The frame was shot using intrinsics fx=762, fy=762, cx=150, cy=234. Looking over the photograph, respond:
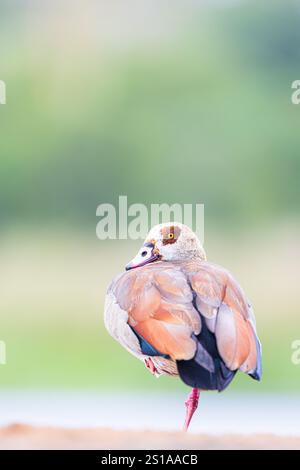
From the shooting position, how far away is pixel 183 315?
1.67m

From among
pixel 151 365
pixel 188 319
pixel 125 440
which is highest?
pixel 188 319

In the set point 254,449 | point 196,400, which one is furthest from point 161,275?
point 254,449

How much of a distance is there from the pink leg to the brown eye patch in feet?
1.20

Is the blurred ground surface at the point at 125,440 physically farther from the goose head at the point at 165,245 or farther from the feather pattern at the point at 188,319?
the goose head at the point at 165,245

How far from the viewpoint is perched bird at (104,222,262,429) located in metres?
1.60

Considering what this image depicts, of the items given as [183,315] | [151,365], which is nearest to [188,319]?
[183,315]

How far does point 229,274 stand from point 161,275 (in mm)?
191

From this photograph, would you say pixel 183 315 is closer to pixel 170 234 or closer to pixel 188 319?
pixel 188 319

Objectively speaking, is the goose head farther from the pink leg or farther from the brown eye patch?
the pink leg

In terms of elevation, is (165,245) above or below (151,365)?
above

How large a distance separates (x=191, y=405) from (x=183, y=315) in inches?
11.0

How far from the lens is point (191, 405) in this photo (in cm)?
183

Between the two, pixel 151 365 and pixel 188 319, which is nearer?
pixel 188 319

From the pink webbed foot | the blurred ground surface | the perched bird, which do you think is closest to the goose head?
the perched bird
